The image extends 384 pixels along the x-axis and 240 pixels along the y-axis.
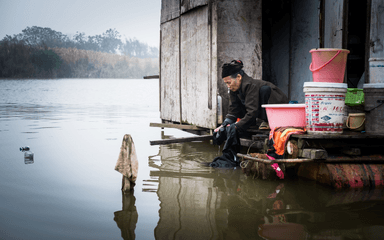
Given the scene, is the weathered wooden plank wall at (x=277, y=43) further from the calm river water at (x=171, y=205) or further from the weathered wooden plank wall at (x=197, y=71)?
the calm river water at (x=171, y=205)

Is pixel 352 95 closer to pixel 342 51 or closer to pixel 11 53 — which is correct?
pixel 342 51

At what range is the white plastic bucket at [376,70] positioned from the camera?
18.6 ft

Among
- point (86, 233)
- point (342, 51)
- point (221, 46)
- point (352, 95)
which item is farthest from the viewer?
point (221, 46)

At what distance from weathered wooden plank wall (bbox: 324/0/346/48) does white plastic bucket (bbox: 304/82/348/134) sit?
7.16 ft

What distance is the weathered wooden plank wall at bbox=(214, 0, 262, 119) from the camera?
7141 millimetres

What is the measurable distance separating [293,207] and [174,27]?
5.84 meters

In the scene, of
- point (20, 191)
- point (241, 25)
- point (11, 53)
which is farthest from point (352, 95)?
point (11, 53)

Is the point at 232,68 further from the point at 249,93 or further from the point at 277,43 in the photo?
the point at 277,43

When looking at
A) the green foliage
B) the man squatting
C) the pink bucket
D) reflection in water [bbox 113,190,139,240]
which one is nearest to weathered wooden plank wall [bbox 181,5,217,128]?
the man squatting

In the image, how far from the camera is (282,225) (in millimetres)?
3326

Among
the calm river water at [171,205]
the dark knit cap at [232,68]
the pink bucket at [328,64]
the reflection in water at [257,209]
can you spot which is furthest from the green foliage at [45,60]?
the pink bucket at [328,64]

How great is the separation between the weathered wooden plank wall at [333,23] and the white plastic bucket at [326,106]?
218 cm

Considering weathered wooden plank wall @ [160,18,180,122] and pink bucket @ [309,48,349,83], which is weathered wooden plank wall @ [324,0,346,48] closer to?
pink bucket @ [309,48,349,83]

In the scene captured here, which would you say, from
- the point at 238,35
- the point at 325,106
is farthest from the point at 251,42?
the point at 325,106
